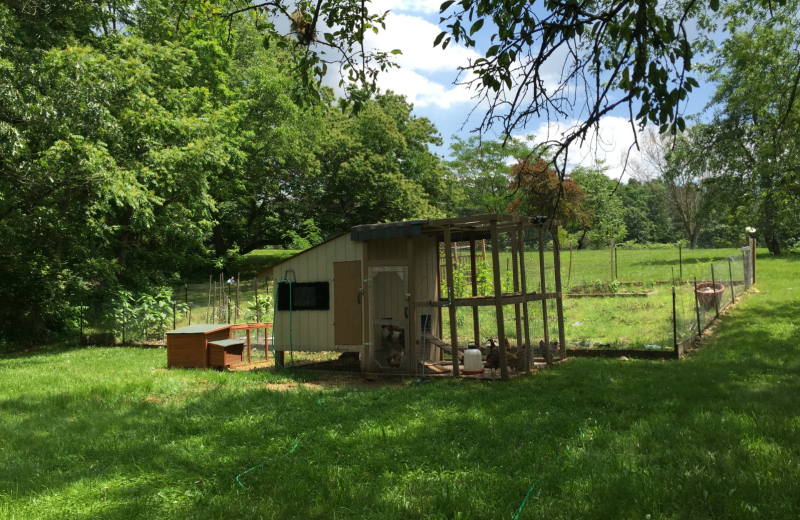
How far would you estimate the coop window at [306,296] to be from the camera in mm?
10508

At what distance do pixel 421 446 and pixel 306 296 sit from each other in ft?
19.5

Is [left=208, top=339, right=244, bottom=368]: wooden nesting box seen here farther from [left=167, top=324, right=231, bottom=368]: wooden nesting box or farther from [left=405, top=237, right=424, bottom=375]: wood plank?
[left=405, top=237, right=424, bottom=375]: wood plank

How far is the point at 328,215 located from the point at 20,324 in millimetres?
16543

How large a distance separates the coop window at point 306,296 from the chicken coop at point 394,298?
2 centimetres

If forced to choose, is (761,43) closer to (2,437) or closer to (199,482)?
(199,482)


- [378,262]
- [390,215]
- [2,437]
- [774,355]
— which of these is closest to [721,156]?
[390,215]

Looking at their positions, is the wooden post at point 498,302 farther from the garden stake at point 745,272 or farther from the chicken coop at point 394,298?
the garden stake at point 745,272

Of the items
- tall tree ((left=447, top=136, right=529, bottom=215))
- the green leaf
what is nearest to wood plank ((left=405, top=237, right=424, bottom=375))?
the green leaf

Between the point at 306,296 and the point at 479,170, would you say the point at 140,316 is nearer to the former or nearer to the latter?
the point at 306,296

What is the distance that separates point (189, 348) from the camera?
11.3 meters

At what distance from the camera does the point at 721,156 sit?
2455 centimetres

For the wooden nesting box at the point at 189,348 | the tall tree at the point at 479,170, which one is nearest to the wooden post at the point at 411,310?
the wooden nesting box at the point at 189,348

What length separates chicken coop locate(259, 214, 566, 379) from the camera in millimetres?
9375

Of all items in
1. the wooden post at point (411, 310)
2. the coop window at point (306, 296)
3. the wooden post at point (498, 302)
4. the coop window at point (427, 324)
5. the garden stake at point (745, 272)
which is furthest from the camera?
the garden stake at point (745, 272)
